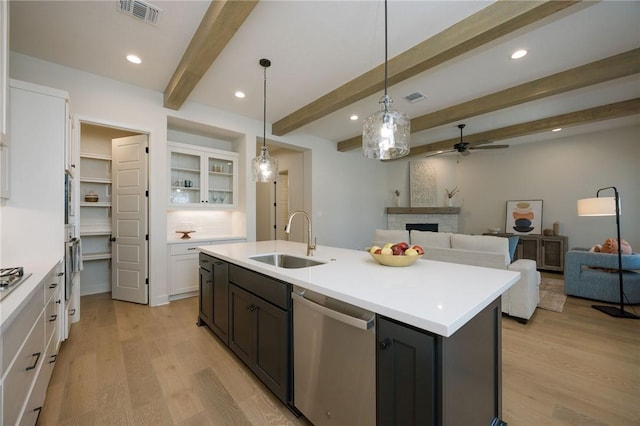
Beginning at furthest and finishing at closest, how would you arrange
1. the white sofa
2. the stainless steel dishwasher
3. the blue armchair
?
the blue armchair < the white sofa < the stainless steel dishwasher

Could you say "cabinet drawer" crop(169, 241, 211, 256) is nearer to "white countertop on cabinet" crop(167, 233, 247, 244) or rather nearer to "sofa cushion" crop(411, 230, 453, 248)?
"white countertop on cabinet" crop(167, 233, 247, 244)

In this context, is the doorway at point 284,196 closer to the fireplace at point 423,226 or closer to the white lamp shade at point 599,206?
the fireplace at point 423,226

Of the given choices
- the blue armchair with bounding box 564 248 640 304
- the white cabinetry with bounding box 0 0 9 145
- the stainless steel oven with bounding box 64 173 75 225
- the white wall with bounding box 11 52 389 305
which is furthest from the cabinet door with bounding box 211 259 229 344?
the blue armchair with bounding box 564 248 640 304

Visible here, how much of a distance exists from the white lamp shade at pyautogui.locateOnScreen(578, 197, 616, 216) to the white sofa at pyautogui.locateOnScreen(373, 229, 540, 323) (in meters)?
1.10

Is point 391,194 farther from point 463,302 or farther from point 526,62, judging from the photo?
point 463,302

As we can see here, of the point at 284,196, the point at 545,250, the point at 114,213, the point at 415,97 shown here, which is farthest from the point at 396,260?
the point at 545,250

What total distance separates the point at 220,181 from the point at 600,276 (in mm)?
5815

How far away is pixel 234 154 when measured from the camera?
450cm

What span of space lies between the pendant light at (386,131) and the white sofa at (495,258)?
2.00 meters

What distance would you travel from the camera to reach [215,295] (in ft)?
8.18

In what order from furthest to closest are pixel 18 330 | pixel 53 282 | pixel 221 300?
1. pixel 221 300
2. pixel 53 282
3. pixel 18 330

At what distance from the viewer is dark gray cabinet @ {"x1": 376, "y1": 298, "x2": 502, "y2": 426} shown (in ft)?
3.03

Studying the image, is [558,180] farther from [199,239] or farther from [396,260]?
[199,239]

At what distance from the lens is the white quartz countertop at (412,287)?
96 centimetres
